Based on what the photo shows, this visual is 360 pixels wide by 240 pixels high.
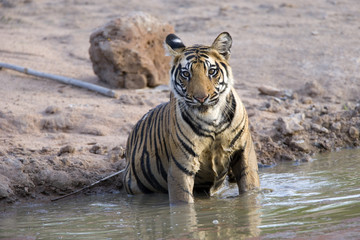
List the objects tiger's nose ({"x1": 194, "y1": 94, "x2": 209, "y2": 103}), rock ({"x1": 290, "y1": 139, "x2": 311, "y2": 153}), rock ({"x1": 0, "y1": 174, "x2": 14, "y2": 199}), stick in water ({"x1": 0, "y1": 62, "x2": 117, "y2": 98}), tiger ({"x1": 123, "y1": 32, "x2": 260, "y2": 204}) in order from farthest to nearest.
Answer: stick in water ({"x1": 0, "y1": 62, "x2": 117, "y2": 98}) → rock ({"x1": 290, "y1": 139, "x2": 311, "y2": 153}) → rock ({"x1": 0, "y1": 174, "x2": 14, "y2": 199}) → tiger ({"x1": 123, "y1": 32, "x2": 260, "y2": 204}) → tiger's nose ({"x1": 194, "y1": 94, "x2": 209, "y2": 103})

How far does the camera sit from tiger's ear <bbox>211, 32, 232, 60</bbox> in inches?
206

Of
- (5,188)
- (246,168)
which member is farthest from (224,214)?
(5,188)

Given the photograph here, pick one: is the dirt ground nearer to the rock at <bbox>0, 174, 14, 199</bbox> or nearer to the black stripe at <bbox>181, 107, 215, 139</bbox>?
the rock at <bbox>0, 174, 14, 199</bbox>

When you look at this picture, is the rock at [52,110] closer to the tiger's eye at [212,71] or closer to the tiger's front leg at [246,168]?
the tiger's front leg at [246,168]

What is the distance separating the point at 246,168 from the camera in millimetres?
5387

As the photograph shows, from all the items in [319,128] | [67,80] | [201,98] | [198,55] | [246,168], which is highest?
[198,55]

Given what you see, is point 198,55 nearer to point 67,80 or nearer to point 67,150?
point 67,150

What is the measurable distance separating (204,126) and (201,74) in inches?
17.7

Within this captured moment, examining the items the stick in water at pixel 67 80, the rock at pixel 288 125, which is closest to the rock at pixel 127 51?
the stick in water at pixel 67 80

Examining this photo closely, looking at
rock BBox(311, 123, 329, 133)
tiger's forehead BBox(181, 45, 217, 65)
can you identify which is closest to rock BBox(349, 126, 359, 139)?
rock BBox(311, 123, 329, 133)

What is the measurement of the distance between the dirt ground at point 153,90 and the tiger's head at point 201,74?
1.81 meters

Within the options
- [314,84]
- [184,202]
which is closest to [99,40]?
[314,84]

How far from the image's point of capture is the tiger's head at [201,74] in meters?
4.95

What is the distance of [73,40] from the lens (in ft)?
41.3
